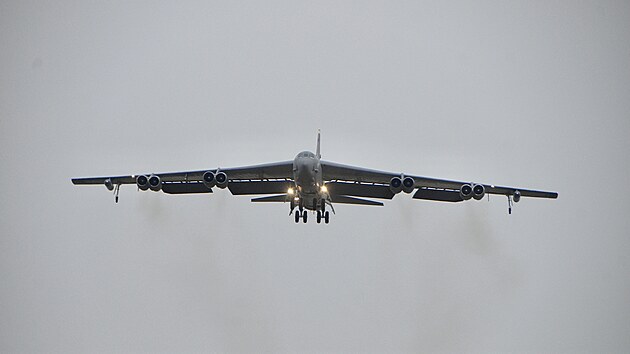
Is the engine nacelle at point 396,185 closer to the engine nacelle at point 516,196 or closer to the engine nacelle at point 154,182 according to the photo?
the engine nacelle at point 516,196

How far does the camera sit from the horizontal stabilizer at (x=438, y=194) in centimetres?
2436

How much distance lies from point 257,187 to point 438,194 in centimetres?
694

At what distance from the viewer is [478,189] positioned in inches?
854

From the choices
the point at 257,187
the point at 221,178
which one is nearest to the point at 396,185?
the point at 257,187

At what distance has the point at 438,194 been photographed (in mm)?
24469

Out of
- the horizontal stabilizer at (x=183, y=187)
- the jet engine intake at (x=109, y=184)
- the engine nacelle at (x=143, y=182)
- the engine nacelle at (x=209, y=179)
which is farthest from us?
the horizontal stabilizer at (x=183, y=187)

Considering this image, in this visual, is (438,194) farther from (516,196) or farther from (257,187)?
(257,187)

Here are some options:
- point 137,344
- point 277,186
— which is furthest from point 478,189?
point 137,344

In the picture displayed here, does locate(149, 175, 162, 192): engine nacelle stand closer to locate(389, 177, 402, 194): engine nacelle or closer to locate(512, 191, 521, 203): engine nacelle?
locate(389, 177, 402, 194): engine nacelle

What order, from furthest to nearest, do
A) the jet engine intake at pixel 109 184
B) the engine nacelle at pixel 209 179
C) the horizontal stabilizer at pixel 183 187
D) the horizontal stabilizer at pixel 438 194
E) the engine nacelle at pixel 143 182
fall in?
1. the horizontal stabilizer at pixel 438 194
2. the horizontal stabilizer at pixel 183 187
3. the jet engine intake at pixel 109 184
4. the engine nacelle at pixel 143 182
5. the engine nacelle at pixel 209 179

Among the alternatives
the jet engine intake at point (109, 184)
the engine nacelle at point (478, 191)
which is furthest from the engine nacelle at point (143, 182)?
the engine nacelle at point (478, 191)

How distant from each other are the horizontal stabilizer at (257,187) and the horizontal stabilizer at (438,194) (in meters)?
5.04

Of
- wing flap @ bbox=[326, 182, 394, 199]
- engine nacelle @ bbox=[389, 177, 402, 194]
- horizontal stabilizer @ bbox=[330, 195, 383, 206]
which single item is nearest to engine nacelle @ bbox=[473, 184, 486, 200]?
engine nacelle @ bbox=[389, 177, 402, 194]

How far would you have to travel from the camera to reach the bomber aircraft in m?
21.5
